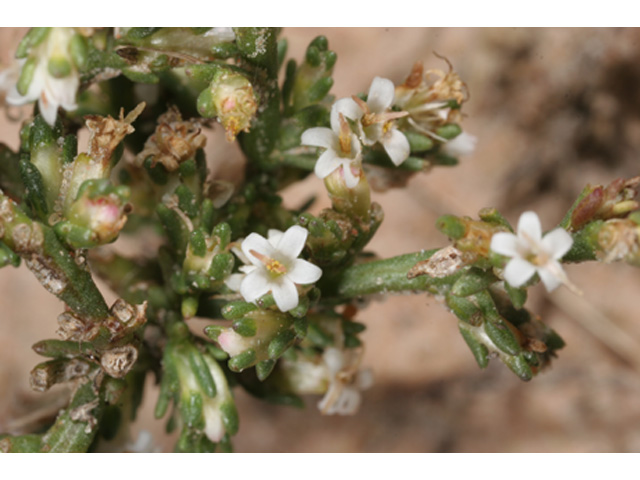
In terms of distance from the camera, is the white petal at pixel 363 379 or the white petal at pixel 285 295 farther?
the white petal at pixel 363 379

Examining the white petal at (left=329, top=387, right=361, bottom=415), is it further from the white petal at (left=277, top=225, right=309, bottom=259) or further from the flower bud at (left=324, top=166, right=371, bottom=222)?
the white petal at (left=277, top=225, right=309, bottom=259)

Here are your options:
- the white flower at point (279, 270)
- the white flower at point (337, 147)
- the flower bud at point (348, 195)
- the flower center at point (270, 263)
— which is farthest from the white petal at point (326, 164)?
the flower center at point (270, 263)

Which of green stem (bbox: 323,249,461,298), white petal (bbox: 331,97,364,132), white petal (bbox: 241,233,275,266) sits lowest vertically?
green stem (bbox: 323,249,461,298)

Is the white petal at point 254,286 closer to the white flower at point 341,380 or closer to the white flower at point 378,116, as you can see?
the white flower at point 378,116

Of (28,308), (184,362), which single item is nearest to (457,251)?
(184,362)

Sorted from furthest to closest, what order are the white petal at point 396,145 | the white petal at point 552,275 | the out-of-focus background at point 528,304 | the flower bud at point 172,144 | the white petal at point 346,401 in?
the out-of-focus background at point 528,304 < the white petal at point 346,401 < the flower bud at point 172,144 < the white petal at point 396,145 < the white petal at point 552,275

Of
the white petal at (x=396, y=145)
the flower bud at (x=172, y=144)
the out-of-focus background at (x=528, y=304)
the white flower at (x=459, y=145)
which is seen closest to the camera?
the white petal at (x=396, y=145)

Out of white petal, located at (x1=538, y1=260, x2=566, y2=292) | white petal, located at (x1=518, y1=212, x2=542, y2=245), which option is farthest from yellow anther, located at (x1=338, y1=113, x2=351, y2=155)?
white petal, located at (x1=538, y1=260, x2=566, y2=292)
